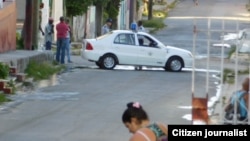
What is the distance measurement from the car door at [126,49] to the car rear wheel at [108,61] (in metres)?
0.23

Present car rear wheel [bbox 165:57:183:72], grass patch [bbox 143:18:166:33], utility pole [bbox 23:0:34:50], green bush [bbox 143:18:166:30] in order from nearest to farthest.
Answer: utility pole [bbox 23:0:34:50] → car rear wheel [bbox 165:57:183:72] → grass patch [bbox 143:18:166:33] → green bush [bbox 143:18:166:30]

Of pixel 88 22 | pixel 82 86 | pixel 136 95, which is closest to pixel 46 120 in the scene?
pixel 136 95

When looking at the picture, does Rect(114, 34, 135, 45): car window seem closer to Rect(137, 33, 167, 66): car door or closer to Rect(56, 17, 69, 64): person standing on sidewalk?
Rect(137, 33, 167, 66): car door

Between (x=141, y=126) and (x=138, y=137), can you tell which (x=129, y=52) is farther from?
(x=138, y=137)

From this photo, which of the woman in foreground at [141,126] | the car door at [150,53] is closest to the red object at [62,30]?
the car door at [150,53]

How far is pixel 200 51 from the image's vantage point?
145 ft

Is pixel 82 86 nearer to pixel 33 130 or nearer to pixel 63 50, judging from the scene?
pixel 63 50

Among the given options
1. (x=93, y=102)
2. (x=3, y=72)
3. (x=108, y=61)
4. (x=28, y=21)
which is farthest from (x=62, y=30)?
(x=93, y=102)

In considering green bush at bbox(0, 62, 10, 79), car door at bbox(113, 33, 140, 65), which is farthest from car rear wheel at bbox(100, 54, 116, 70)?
green bush at bbox(0, 62, 10, 79)

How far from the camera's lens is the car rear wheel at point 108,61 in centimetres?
3130

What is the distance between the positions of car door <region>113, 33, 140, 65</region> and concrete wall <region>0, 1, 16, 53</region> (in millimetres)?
3616

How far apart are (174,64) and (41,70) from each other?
20.5 ft

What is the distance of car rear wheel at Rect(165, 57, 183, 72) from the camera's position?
32.1m

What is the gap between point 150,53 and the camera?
31.8 m
